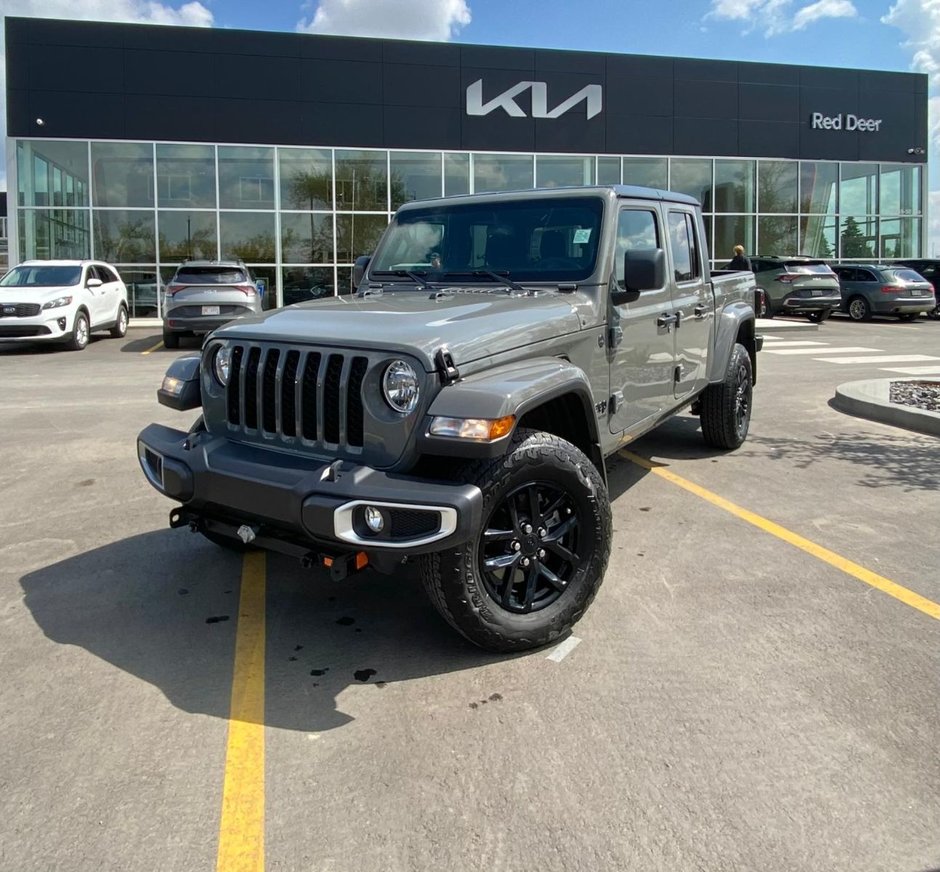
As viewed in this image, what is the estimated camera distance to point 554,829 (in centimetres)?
252

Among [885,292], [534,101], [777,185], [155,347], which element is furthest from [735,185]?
[155,347]

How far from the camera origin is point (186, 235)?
940 inches

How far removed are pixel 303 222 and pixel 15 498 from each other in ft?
64.6

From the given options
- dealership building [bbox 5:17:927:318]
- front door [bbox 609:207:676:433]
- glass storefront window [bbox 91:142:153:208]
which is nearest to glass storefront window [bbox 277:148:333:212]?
dealership building [bbox 5:17:927:318]

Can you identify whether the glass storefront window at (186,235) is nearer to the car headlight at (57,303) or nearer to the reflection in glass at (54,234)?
the reflection in glass at (54,234)

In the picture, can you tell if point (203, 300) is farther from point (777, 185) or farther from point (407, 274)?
point (777, 185)

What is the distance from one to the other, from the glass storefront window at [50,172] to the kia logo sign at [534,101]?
431 inches

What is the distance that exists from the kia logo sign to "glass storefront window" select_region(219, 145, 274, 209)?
6.11 metres

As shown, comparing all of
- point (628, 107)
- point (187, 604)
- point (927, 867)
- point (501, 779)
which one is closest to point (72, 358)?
point (187, 604)

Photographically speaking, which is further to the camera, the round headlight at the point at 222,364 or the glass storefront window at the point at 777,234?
the glass storefront window at the point at 777,234

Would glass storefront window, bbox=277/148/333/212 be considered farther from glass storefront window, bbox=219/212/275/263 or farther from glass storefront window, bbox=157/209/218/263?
glass storefront window, bbox=157/209/218/263

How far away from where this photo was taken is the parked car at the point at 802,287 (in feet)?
70.3

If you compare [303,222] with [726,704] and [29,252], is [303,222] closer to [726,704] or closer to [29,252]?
[29,252]

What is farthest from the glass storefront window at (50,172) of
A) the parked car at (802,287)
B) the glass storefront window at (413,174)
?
the parked car at (802,287)
